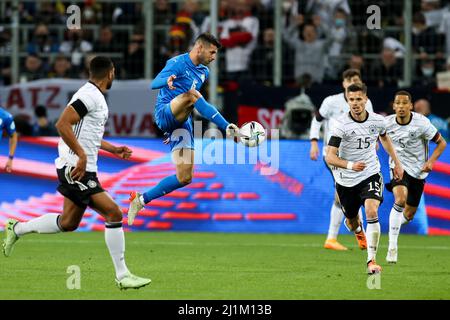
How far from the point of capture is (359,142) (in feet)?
41.6

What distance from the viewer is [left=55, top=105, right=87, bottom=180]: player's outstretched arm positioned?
976 centimetres

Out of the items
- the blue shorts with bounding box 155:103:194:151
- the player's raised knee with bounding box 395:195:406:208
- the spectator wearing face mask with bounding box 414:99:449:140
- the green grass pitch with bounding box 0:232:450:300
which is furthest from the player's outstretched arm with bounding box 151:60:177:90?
the spectator wearing face mask with bounding box 414:99:449:140

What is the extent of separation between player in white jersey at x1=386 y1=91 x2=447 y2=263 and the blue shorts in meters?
2.46

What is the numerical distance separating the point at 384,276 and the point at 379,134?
6.17 ft

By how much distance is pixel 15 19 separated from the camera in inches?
824

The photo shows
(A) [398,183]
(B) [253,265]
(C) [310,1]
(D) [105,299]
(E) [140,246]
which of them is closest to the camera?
(D) [105,299]

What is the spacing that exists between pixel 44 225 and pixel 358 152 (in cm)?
371

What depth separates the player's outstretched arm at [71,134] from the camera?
32.0ft

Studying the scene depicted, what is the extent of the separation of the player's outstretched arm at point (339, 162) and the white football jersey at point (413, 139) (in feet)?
5.56

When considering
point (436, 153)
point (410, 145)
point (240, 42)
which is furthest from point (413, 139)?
point (240, 42)

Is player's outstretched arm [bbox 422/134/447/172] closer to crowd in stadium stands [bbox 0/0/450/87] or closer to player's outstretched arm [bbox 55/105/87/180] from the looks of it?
player's outstretched arm [bbox 55/105/87/180]

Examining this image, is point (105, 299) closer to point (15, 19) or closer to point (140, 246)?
point (140, 246)

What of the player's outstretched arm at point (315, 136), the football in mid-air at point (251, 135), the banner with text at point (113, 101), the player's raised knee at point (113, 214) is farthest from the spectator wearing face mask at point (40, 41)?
the player's raised knee at point (113, 214)

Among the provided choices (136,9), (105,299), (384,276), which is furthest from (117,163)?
(105,299)
